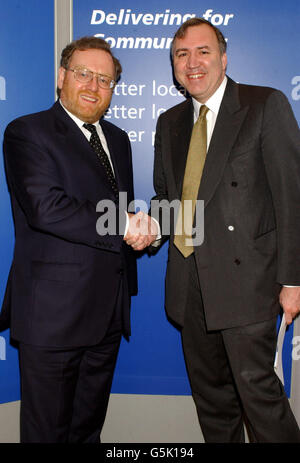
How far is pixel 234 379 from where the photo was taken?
2020mm

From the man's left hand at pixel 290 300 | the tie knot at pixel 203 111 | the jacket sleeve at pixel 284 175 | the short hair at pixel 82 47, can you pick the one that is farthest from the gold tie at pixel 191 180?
the short hair at pixel 82 47

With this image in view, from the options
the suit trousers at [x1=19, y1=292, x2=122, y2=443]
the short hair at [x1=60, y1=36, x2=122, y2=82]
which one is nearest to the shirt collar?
the short hair at [x1=60, y1=36, x2=122, y2=82]

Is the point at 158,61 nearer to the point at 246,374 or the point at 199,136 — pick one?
the point at 199,136

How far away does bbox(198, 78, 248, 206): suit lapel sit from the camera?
1896mm

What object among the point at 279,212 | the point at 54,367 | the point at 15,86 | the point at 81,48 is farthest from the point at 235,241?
the point at 15,86

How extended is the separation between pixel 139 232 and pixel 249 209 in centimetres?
54

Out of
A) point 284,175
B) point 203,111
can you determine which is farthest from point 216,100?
point 284,175

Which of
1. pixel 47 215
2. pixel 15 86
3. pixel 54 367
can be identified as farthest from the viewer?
pixel 15 86

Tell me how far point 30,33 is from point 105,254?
1.29 m

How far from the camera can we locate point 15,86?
92.7 inches

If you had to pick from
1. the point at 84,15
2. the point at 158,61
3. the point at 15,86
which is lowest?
the point at 15,86

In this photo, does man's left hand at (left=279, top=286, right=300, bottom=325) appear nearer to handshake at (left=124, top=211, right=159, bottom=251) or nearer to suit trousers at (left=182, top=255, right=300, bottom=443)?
suit trousers at (left=182, top=255, right=300, bottom=443)

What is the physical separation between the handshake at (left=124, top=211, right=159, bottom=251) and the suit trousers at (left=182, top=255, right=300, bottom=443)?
25cm

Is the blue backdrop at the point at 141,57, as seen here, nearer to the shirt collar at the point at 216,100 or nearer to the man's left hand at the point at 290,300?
the shirt collar at the point at 216,100
